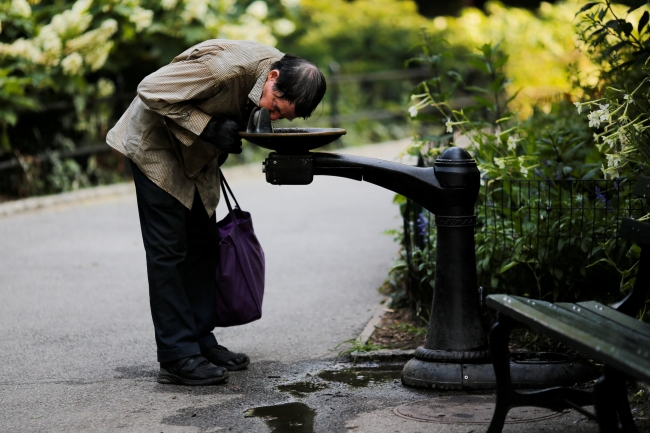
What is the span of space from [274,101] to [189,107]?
373 millimetres

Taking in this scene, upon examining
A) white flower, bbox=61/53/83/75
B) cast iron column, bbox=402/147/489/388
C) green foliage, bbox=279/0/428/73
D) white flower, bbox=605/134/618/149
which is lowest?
cast iron column, bbox=402/147/489/388

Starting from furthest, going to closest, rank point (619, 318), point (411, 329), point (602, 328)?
point (411, 329)
point (619, 318)
point (602, 328)

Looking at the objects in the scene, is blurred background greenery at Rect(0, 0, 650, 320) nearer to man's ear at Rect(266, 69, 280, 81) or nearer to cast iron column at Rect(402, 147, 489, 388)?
cast iron column at Rect(402, 147, 489, 388)

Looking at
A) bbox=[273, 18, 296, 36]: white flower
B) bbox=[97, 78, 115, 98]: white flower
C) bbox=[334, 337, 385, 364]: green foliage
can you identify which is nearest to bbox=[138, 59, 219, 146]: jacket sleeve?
bbox=[334, 337, 385, 364]: green foliage

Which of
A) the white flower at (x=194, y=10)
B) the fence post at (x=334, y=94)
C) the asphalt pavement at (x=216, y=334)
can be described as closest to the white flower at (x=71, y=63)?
the white flower at (x=194, y=10)

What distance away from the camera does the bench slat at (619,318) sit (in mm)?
2873

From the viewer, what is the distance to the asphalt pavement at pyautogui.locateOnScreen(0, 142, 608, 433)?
11.7ft

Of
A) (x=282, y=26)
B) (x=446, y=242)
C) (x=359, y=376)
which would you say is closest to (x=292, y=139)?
(x=446, y=242)

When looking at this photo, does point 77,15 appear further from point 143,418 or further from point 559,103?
point 143,418

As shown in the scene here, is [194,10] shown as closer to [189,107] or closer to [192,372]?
[189,107]

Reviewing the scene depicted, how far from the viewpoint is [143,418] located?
3572 millimetres

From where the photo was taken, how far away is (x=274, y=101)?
3.65 metres

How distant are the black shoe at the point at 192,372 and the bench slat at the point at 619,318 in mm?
1732

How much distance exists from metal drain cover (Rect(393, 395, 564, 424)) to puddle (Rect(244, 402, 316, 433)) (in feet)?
1.24
